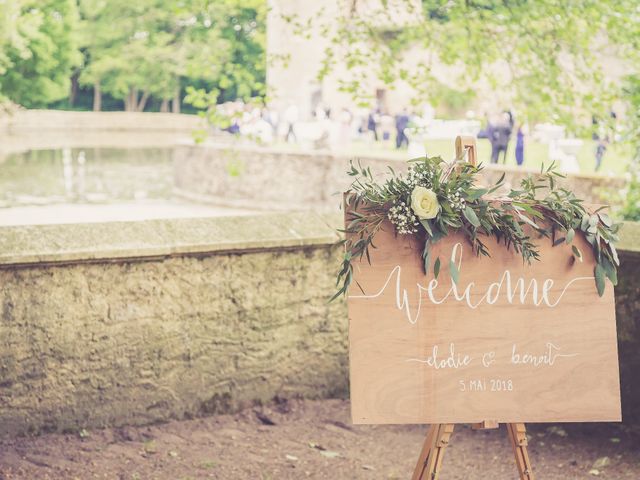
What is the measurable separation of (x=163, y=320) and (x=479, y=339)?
188cm

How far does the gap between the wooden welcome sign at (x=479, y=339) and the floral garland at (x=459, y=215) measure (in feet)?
0.12

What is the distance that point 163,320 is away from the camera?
14.6ft

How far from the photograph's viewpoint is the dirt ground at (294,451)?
13.4ft

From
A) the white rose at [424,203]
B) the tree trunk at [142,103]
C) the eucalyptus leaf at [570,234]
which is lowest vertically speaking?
the eucalyptus leaf at [570,234]

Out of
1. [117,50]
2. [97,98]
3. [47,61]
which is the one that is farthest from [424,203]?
[97,98]

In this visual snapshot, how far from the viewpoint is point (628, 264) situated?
4.45 meters

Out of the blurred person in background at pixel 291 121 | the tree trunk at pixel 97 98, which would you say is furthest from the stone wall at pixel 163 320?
the tree trunk at pixel 97 98

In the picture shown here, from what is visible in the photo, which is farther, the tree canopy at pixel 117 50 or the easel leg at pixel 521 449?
the tree canopy at pixel 117 50

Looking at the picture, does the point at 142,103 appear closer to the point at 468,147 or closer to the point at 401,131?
the point at 401,131

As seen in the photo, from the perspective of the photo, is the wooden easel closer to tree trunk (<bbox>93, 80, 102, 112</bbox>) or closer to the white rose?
the white rose

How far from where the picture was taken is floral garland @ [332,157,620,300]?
2992mm

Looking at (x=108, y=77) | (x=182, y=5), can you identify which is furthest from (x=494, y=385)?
(x=108, y=77)

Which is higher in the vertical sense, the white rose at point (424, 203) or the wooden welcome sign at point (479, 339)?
the white rose at point (424, 203)

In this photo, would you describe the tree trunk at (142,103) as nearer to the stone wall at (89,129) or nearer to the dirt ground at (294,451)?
the stone wall at (89,129)
